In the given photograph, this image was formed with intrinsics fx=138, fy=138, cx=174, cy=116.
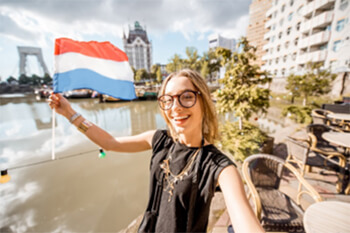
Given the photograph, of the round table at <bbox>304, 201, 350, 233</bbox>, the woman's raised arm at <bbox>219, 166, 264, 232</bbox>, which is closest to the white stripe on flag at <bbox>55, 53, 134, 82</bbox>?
the woman's raised arm at <bbox>219, 166, 264, 232</bbox>

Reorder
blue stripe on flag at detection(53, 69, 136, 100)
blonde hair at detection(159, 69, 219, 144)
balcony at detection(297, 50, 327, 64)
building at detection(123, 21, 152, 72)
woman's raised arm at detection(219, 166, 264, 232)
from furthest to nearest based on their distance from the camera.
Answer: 1. building at detection(123, 21, 152, 72)
2. balcony at detection(297, 50, 327, 64)
3. blue stripe on flag at detection(53, 69, 136, 100)
4. blonde hair at detection(159, 69, 219, 144)
5. woman's raised arm at detection(219, 166, 264, 232)

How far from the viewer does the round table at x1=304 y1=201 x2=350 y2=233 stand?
107 cm

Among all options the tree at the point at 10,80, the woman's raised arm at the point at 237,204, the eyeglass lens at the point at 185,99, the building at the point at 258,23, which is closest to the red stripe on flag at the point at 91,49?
the eyeglass lens at the point at 185,99

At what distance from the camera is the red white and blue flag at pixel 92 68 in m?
1.95

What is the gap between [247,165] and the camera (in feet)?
5.67

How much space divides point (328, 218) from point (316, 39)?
2762 cm

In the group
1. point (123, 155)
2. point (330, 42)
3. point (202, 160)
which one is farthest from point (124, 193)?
point (330, 42)

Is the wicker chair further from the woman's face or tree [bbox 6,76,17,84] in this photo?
tree [bbox 6,76,17,84]

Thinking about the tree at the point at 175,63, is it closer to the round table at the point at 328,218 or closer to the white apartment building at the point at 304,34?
the white apartment building at the point at 304,34

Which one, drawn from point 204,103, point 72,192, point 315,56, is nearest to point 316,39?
point 315,56

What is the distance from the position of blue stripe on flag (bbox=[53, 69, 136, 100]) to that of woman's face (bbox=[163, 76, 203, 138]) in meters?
1.21

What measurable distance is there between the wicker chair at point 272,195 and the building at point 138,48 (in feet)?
258

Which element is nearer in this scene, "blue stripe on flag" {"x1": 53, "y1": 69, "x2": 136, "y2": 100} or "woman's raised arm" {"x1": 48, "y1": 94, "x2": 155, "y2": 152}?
"woman's raised arm" {"x1": 48, "y1": 94, "x2": 155, "y2": 152}

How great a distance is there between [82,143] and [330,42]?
28402 millimetres
